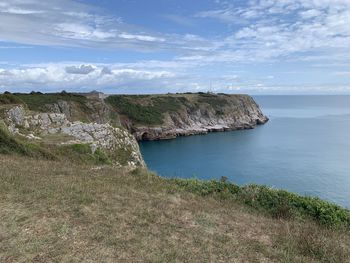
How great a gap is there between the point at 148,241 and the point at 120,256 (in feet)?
3.51

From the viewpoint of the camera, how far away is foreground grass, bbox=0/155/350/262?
8.01m

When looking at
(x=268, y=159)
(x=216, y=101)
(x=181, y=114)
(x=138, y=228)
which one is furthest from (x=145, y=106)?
(x=138, y=228)

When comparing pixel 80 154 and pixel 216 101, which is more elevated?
pixel 216 101

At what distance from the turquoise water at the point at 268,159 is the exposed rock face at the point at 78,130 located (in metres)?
11.7

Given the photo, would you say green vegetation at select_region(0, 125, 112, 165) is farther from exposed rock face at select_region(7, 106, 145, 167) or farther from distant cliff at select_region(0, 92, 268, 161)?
exposed rock face at select_region(7, 106, 145, 167)

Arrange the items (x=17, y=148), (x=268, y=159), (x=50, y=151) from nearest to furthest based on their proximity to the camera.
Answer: (x=17, y=148) < (x=50, y=151) < (x=268, y=159)

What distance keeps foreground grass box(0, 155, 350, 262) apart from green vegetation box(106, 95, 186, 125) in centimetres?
9000

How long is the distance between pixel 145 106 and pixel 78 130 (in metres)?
81.8

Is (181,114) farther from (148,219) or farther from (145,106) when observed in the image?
(148,219)

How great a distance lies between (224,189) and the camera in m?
15.2

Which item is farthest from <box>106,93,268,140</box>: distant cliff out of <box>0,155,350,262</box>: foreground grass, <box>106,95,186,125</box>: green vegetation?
<box>0,155,350,262</box>: foreground grass

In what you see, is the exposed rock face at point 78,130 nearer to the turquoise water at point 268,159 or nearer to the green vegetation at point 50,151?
the green vegetation at point 50,151

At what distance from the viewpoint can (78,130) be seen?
31.9m

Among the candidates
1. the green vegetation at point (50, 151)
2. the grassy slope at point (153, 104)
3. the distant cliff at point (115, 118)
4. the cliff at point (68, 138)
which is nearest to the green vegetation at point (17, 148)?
the green vegetation at point (50, 151)
